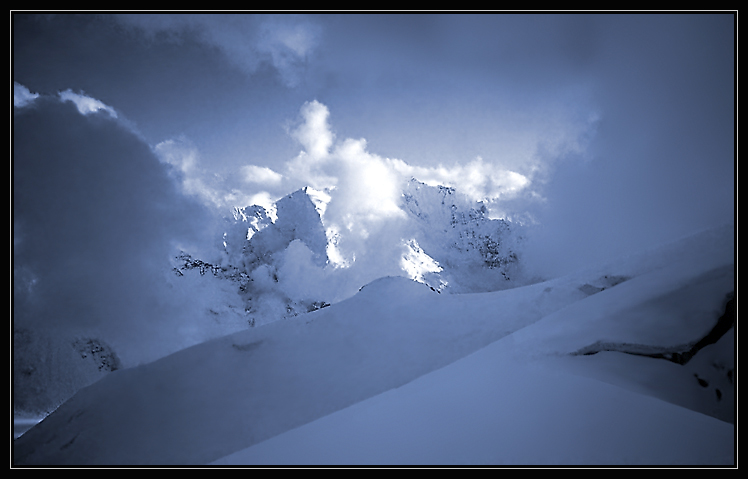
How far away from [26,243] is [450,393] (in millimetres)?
15103

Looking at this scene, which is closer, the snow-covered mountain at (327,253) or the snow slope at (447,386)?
the snow slope at (447,386)

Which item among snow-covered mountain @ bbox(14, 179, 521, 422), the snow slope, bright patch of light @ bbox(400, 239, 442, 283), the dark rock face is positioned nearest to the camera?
the snow slope

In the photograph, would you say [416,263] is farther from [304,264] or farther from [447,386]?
[447,386]

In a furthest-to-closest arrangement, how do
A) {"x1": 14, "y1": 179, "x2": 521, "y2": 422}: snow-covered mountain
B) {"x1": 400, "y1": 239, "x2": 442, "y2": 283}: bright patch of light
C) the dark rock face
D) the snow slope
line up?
{"x1": 400, "y1": 239, "x2": 442, "y2": 283}: bright patch of light
{"x1": 14, "y1": 179, "x2": 521, "y2": 422}: snow-covered mountain
the dark rock face
the snow slope

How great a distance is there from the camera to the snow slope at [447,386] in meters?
1.99

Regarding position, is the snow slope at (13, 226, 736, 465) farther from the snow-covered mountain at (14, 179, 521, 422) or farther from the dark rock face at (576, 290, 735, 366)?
the snow-covered mountain at (14, 179, 521, 422)

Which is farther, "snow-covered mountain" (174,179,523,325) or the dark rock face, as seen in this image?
"snow-covered mountain" (174,179,523,325)

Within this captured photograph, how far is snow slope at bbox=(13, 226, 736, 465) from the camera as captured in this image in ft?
6.51

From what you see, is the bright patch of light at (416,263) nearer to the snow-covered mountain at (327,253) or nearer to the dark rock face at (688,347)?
the snow-covered mountain at (327,253)

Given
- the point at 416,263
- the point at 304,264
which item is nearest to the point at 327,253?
the point at 304,264

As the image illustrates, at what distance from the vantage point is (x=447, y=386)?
2.79m

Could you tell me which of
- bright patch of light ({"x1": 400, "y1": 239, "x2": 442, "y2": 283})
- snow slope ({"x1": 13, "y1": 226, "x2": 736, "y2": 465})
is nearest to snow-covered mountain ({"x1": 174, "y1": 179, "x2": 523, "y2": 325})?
bright patch of light ({"x1": 400, "y1": 239, "x2": 442, "y2": 283})

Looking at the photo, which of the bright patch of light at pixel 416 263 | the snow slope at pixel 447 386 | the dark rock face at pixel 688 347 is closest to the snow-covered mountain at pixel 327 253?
the bright patch of light at pixel 416 263
